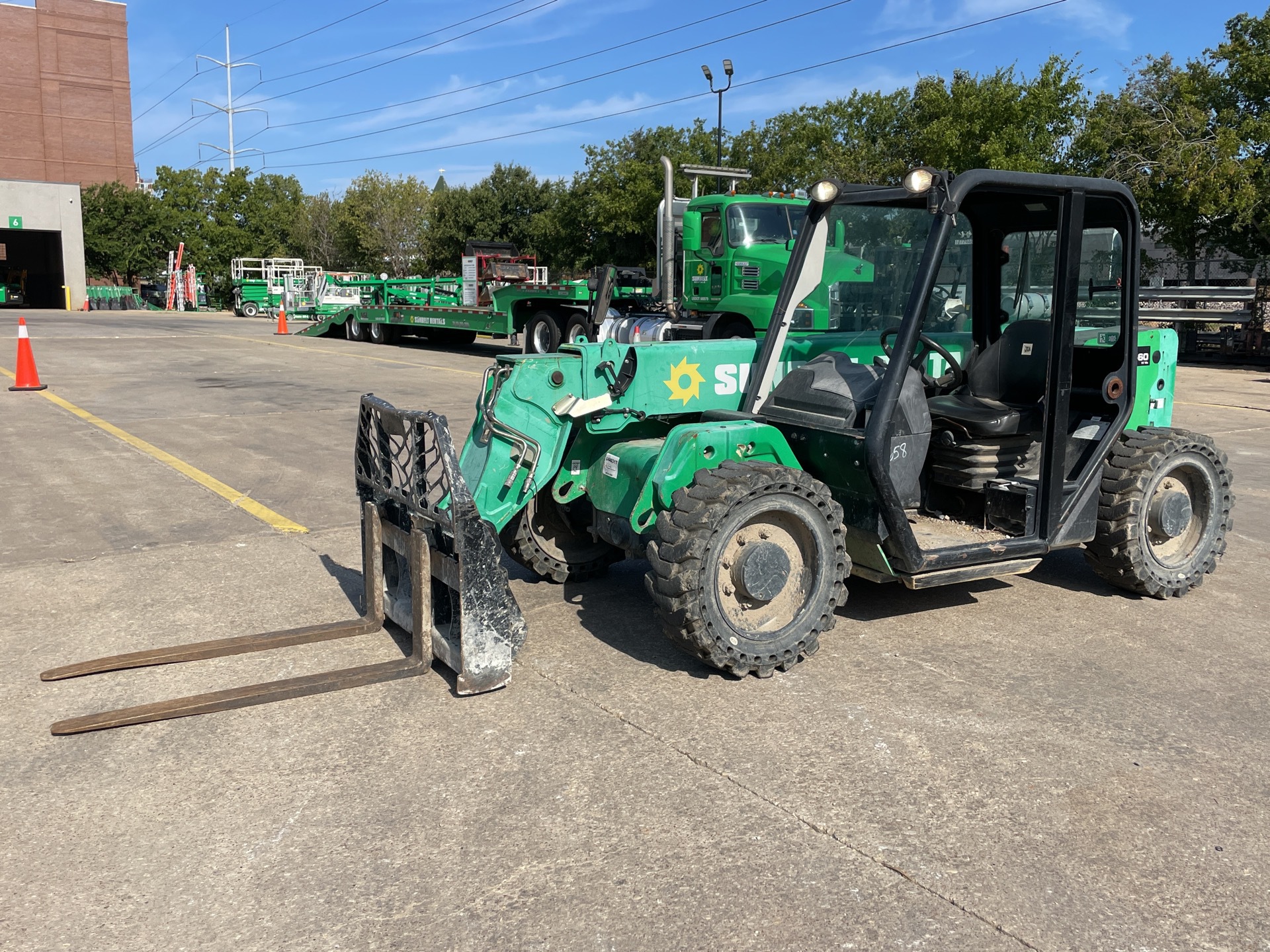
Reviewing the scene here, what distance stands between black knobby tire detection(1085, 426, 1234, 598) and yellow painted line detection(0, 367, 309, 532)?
5187 mm

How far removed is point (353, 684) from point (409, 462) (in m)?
1.01

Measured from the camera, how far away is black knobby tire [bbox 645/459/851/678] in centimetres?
449

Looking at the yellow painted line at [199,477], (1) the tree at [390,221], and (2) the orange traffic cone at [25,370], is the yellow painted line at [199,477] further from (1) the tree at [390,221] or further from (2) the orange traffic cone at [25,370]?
(1) the tree at [390,221]

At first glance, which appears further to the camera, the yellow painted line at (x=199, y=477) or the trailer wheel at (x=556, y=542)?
the yellow painted line at (x=199, y=477)

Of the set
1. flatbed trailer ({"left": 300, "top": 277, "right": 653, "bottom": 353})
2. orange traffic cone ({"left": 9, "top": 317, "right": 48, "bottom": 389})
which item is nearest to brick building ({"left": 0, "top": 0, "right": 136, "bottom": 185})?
flatbed trailer ({"left": 300, "top": 277, "right": 653, "bottom": 353})

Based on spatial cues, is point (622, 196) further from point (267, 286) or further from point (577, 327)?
point (577, 327)

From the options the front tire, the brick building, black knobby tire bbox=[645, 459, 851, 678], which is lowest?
black knobby tire bbox=[645, 459, 851, 678]

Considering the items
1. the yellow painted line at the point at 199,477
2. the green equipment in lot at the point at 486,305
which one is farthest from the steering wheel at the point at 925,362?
the green equipment in lot at the point at 486,305

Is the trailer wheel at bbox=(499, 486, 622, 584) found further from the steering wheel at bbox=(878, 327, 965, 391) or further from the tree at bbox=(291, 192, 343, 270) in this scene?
the tree at bbox=(291, 192, 343, 270)

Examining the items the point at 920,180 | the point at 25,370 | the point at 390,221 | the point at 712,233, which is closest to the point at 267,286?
the point at 390,221

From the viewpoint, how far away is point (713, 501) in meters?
4.53

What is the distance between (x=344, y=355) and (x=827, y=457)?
20.2 meters

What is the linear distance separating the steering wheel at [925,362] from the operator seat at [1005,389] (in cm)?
5

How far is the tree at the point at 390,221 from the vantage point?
194 feet
